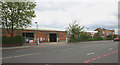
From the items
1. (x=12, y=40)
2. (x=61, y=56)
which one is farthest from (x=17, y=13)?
(x=61, y=56)

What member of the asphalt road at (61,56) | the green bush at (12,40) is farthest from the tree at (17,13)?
the asphalt road at (61,56)

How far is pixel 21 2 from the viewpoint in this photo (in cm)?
2202

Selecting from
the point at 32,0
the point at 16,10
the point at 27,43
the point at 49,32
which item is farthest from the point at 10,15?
the point at 49,32

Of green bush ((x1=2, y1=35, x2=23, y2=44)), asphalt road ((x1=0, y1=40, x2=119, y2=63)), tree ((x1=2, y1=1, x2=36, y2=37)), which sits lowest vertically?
asphalt road ((x1=0, y1=40, x2=119, y2=63))

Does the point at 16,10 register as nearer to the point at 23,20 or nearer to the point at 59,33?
the point at 23,20

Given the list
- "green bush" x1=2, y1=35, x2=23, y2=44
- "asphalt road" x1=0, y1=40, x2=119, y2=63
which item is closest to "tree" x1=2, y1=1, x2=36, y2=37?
"green bush" x1=2, y1=35, x2=23, y2=44

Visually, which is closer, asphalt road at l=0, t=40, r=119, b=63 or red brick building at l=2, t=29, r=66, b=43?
asphalt road at l=0, t=40, r=119, b=63

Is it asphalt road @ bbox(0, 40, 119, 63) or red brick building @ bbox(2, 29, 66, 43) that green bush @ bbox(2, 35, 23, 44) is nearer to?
asphalt road @ bbox(0, 40, 119, 63)

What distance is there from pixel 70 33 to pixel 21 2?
2486cm

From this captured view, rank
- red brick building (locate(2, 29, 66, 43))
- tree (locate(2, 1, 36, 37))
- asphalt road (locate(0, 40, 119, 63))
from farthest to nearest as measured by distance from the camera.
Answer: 1. red brick building (locate(2, 29, 66, 43))
2. tree (locate(2, 1, 36, 37))
3. asphalt road (locate(0, 40, 119, 63))

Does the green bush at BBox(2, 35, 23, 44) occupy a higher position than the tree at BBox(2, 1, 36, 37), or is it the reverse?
the tree at BBox(2, 1, 36, 37)

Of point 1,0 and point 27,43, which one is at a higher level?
point 1,0

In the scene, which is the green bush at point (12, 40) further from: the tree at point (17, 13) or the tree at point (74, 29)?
the tree at point (74, 29)

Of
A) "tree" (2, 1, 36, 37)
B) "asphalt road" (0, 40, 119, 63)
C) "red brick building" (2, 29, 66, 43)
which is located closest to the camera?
"asphalt road" (0, 40, 119, 63)
